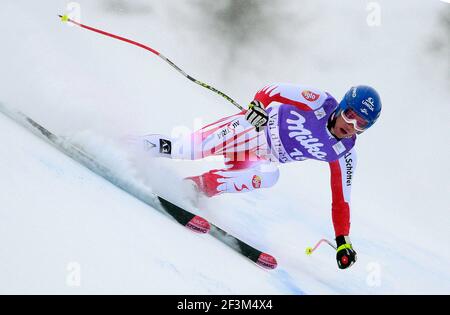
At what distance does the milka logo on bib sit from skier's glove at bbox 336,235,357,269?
1.63 feet

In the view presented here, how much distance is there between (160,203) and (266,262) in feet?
2.38

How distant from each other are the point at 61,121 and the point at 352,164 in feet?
6.57

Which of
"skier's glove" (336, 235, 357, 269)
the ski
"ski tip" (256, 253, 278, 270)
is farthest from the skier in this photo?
"ski tip" (256, 253, 278, 270)

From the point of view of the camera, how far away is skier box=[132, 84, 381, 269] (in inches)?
121

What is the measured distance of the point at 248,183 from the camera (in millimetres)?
3479

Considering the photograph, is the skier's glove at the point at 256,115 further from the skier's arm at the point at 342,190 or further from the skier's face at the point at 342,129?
the skier's arm at the point at 342,190

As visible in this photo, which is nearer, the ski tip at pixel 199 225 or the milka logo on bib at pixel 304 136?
the milka logo on bib at pixel 304 136

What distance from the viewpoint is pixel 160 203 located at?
336cm

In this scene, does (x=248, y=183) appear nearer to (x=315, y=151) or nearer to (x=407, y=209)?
(x=315, y=151)

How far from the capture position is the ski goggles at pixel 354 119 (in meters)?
2.97

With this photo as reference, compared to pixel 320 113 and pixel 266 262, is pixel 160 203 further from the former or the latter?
pixel 320 113

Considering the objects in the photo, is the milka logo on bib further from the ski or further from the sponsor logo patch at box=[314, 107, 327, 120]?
the ski

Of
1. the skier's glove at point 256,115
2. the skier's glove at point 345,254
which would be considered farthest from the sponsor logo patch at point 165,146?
the skier's glove at point 345,254

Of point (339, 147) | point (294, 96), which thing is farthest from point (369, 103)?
point (294, 96)
